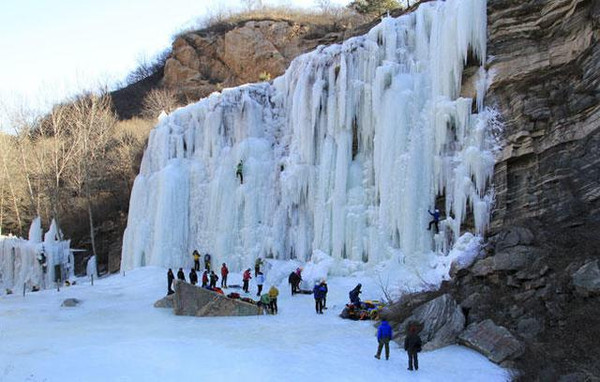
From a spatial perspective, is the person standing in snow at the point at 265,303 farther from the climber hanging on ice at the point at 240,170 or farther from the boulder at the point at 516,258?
the climber hanging on ice at the point at 240,170

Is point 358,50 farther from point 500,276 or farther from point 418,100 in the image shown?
point 500,276

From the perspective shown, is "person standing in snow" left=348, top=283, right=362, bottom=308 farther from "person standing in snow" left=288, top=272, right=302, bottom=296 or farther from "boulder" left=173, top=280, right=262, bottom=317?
"person standing in snow" left=288, top=272, right=302, bottom=296

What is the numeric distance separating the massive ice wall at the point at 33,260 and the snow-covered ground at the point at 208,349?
50.8 ft

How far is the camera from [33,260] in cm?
3375

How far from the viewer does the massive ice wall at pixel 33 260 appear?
3341 cm

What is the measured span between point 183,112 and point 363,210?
1247cm

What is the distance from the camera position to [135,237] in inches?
1113

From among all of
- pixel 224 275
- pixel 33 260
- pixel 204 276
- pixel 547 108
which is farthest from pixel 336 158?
pixel 33 260

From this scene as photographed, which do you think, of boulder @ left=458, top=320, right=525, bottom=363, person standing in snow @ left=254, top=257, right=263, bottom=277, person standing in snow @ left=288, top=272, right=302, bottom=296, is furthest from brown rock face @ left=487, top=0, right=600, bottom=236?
person standing in snow @ left=254, top=257, right=263, bottom=277

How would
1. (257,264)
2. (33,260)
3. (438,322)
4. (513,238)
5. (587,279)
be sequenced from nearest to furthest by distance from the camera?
(587,279) < (438,322) < (513,238) < (257,264) < (33,260)

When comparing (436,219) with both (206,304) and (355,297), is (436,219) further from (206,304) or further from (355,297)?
(206,304)

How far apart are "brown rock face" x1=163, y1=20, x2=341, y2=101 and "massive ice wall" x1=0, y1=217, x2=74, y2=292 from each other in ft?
61.6

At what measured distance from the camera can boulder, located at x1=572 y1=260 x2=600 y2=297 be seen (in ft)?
39.4

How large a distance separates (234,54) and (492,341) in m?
39.7
